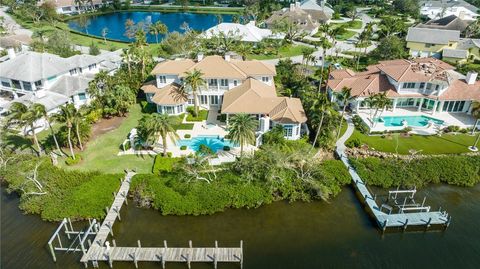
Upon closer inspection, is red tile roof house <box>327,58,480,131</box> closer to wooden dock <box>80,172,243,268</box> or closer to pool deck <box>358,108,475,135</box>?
pool deck <box>358,108,475,135</box>

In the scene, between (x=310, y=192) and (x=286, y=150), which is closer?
(x=310, y=192)

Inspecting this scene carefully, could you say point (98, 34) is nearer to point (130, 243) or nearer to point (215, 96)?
point (215, 96)

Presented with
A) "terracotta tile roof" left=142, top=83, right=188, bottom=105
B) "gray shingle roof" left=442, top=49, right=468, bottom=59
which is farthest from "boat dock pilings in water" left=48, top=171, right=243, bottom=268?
"gray shingle roof" left=442, top=49, right=468, bottom=59

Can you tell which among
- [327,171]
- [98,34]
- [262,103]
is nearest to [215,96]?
[262,103]

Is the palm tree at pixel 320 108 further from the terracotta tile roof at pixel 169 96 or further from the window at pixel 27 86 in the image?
the window at pixel 27 86

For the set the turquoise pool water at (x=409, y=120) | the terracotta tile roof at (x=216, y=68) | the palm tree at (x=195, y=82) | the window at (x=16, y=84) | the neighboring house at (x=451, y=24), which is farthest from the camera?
the neighboring house at (x=451, y=24)

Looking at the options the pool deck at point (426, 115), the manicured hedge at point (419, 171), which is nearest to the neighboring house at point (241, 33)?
the pool deck at point (426, 115)

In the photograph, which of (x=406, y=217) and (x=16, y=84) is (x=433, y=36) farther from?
(x=16, y=84)
